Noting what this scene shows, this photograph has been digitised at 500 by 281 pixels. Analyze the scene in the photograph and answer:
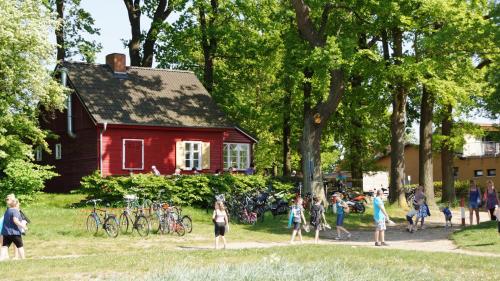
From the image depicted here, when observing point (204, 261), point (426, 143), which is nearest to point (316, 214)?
point (204, 261)

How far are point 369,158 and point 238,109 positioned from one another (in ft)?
32.3

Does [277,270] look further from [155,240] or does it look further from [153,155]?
[153,155]

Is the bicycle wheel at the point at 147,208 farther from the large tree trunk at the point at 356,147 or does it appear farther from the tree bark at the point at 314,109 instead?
the large tree trunk at the point at 356,147

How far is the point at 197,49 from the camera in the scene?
45906mm

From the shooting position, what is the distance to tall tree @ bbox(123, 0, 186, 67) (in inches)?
1752

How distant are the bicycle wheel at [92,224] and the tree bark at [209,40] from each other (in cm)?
2076

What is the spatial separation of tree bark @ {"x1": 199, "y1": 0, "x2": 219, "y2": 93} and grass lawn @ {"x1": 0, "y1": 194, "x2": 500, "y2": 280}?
19383 mm

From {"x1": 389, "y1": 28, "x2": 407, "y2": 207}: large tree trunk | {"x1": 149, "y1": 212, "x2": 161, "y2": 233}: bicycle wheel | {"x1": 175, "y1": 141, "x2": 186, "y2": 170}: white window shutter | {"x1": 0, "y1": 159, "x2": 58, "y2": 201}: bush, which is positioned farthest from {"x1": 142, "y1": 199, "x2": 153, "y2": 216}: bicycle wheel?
{"x1": 389, "y1": 28, "x2": 407, "y2": 207}: large tree trunk

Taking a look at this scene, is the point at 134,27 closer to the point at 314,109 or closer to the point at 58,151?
the point at 58,151

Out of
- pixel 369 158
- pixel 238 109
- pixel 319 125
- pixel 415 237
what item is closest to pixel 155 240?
pixel 415 237

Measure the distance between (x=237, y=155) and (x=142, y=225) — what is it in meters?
19.4

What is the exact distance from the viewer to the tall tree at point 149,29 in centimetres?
4450

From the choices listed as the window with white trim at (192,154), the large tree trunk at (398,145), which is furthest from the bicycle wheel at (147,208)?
the large tree trunk at (398,145)

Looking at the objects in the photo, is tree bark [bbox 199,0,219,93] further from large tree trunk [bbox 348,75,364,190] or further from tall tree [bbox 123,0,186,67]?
large tree trunk [bbox 348,75,364,190]
